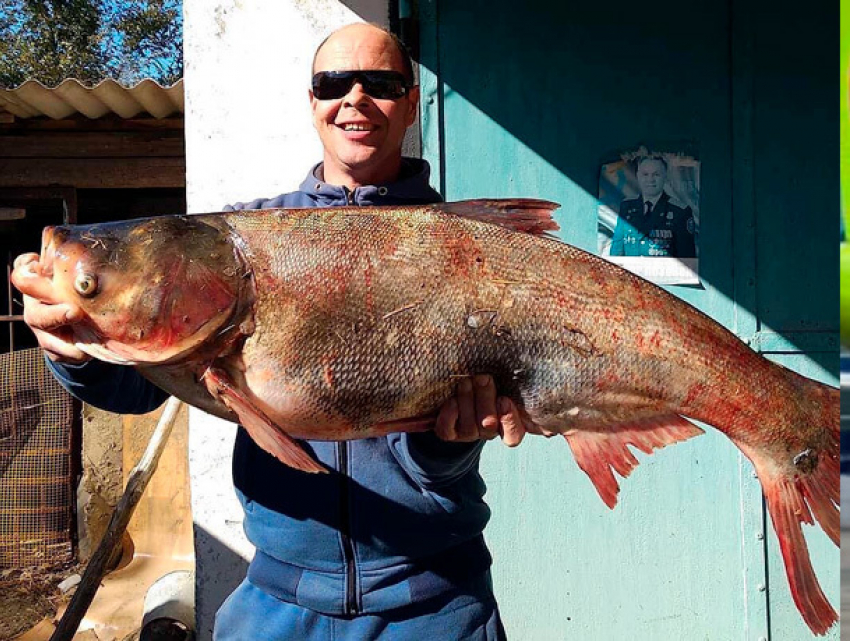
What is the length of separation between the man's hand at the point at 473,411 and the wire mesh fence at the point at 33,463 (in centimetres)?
528

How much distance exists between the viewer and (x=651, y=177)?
168 inches

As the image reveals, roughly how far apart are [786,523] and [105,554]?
3.60 m

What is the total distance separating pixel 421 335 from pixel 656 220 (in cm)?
247

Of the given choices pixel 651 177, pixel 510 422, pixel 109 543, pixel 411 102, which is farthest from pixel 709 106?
pixel 109 543

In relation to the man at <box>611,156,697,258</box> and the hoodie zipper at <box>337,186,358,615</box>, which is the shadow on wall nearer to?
the man at <box>611,156,697,258</box>

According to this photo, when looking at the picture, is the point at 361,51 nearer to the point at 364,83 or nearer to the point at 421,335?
the point at 364,83

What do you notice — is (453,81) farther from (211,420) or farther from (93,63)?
(93,63)

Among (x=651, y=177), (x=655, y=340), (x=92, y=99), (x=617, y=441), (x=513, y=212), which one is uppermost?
(x=92, y=99)

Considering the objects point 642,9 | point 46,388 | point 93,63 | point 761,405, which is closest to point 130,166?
point 46,388

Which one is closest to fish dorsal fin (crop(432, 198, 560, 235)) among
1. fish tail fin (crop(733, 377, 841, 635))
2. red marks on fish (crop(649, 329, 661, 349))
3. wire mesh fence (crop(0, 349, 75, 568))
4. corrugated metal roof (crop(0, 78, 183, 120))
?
red marks on fish (crop(649, 329, 661, 349))

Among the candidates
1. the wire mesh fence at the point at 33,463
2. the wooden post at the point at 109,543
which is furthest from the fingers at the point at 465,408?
the wire mesh fence at the point at 33,463

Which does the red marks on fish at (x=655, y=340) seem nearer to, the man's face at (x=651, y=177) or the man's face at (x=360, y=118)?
the man's face at (x=360, y=118)

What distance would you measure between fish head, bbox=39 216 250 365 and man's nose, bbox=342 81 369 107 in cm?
76

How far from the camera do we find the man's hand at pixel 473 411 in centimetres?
222
